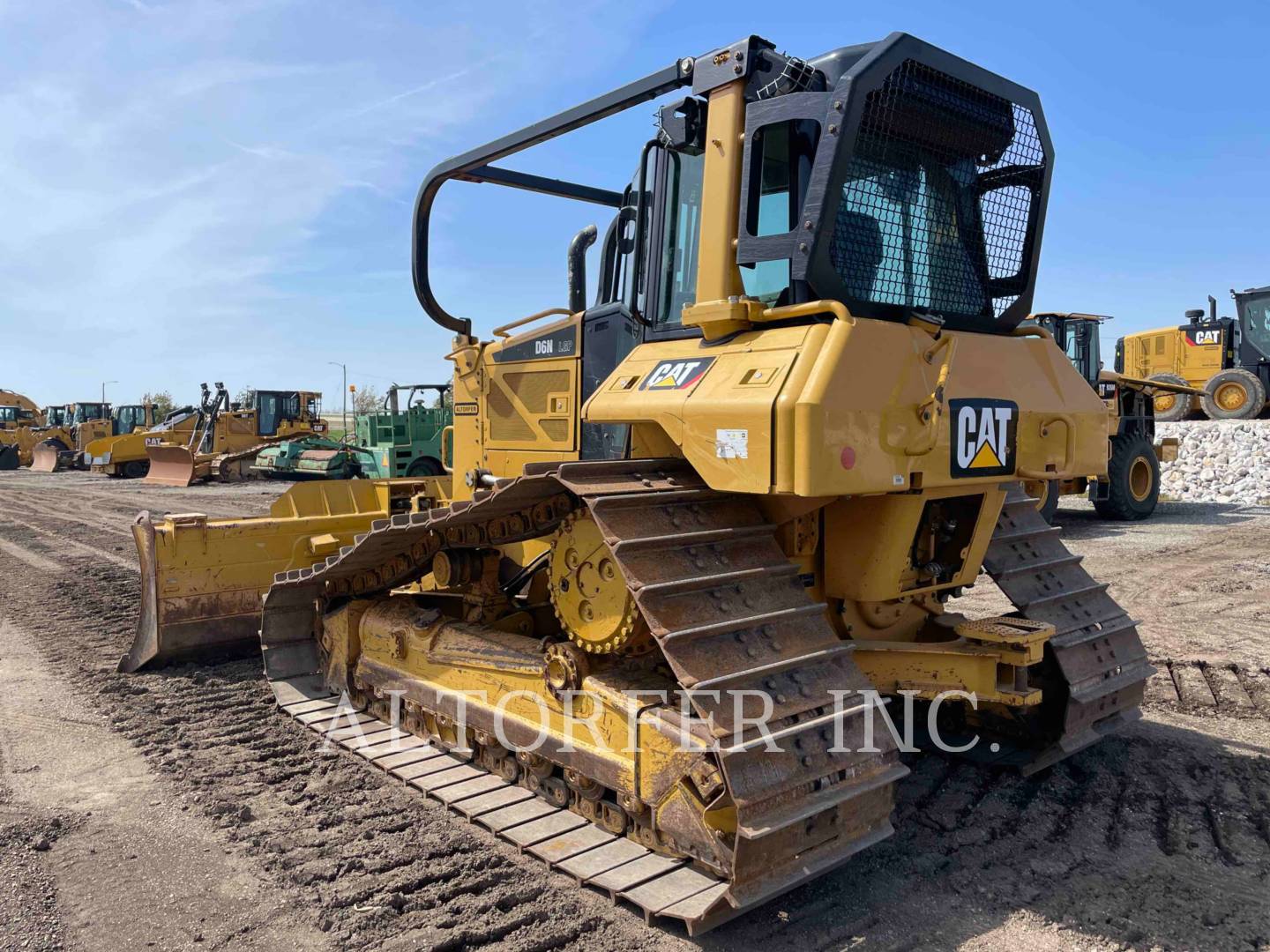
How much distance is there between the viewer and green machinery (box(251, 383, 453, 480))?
20.4m

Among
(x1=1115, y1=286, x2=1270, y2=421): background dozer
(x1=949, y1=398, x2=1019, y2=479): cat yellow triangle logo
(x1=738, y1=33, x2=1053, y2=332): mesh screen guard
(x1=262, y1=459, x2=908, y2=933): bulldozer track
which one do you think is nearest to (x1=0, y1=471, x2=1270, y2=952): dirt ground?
(x1=262, y1=459, x2=908, y2=933): bulldozer track

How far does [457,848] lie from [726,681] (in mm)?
1473

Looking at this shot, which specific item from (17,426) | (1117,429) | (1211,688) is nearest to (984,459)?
(1211,688)

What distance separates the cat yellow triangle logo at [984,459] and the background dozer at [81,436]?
33.2 m

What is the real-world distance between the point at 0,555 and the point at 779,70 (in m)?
11.9

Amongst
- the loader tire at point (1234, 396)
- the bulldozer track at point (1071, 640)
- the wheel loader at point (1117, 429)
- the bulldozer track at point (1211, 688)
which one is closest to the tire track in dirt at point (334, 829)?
the bulldozer track at point (1071, 640)

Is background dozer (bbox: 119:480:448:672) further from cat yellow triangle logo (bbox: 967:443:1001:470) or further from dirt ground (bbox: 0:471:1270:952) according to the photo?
cat yellow triangle logo (bbox: 967:443:1001:470)

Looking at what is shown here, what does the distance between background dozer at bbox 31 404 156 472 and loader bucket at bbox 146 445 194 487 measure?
771cm

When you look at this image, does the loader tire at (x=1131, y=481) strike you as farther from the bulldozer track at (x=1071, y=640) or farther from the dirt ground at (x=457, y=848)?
the bulldozer track at (x=1071, y=640)

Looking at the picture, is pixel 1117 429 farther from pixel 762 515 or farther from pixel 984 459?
pixel 762 515

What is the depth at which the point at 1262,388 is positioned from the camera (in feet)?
65.9

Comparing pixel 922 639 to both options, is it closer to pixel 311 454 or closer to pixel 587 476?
pixel 587 476

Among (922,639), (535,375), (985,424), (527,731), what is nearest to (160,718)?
(527,731)

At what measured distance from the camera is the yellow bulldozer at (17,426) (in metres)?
32.8
